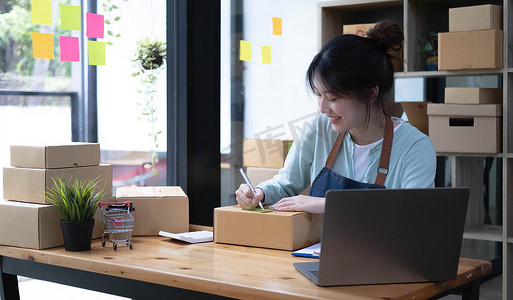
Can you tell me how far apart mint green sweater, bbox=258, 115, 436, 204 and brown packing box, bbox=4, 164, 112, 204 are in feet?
1.82

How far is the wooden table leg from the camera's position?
1.93 m

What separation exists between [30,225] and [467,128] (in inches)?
92.2

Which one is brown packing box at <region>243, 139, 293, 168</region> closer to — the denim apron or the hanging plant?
the hanging plant

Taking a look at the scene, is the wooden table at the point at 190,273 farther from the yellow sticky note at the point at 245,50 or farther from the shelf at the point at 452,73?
the shelf at the point at 452,73

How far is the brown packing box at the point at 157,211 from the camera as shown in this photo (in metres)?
2.07

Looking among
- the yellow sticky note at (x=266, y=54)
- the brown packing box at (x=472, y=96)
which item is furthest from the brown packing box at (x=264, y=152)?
the brown packing box at (x=472, y=96)

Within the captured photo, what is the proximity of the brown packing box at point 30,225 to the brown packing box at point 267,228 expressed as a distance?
0.48 meters

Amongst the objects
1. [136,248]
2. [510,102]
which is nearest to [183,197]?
[136,248]

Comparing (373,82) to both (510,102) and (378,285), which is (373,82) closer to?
(378,285)

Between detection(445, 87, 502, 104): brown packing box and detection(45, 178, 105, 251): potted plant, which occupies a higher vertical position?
detection(445, 87, 502, 104): brown packing box

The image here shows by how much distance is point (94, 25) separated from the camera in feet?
8.32

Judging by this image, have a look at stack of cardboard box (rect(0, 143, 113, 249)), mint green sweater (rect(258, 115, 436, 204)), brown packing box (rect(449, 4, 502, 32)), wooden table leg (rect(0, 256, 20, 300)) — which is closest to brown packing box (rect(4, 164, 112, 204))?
stack of cardboard box (rect(0, 143, 113, 249))

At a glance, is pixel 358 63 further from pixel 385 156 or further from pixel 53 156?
pixel 53 156

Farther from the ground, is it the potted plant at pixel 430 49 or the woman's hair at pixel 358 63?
the potted plant at pixel 430 49
